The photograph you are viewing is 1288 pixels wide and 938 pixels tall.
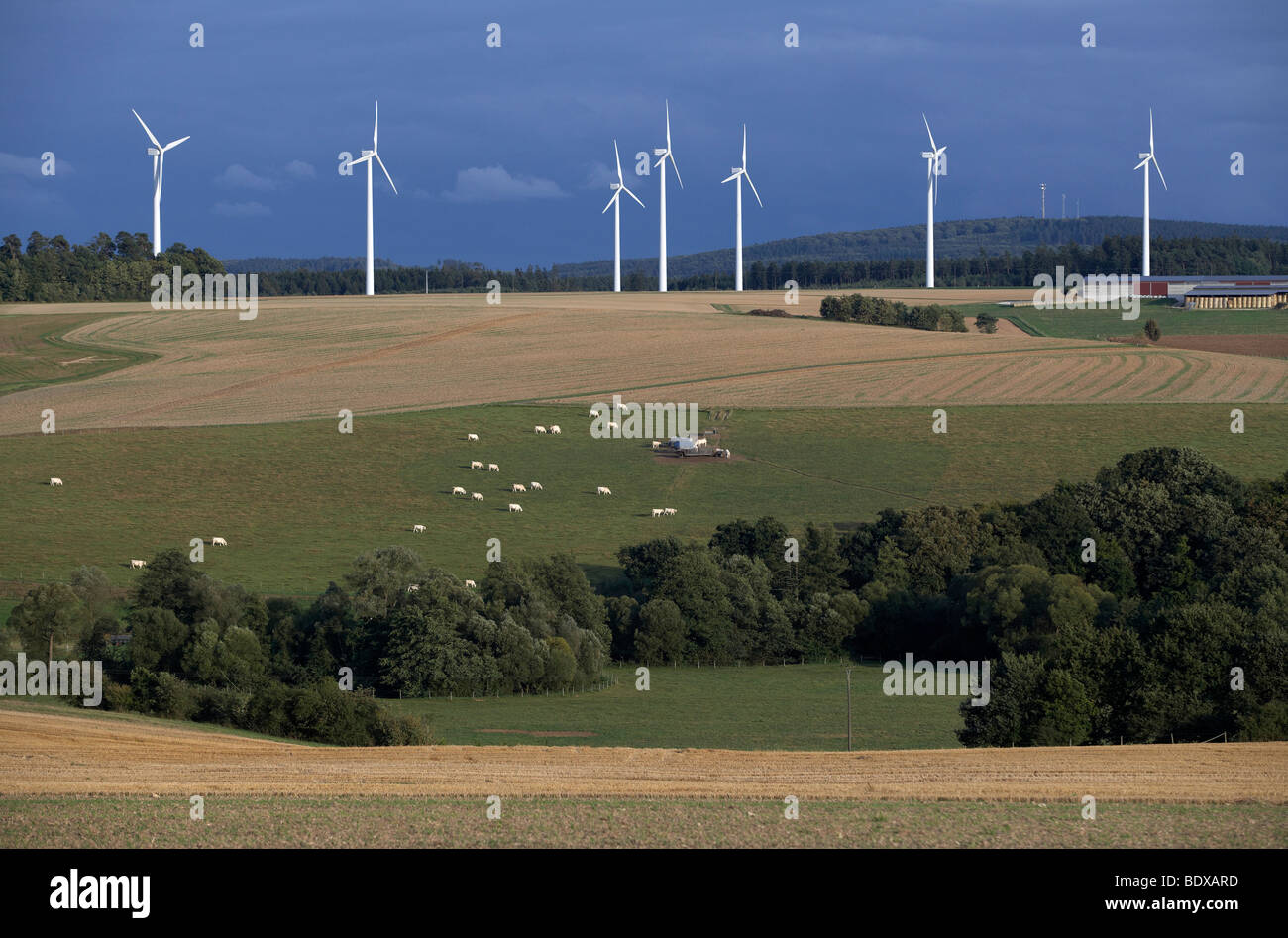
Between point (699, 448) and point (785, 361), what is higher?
point (785, 361)

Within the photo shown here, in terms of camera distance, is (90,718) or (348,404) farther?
(348,404)

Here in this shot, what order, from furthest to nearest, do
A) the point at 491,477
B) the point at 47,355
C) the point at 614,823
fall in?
1. the point at 47,355
2. the point at 491,477
3. the point at 614,823

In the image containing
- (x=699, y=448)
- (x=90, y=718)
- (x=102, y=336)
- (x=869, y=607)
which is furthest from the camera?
(x=102, y=336)

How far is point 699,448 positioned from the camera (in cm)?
8619

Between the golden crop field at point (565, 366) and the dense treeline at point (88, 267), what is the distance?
25596 millimetres

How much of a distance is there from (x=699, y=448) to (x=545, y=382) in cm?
2283

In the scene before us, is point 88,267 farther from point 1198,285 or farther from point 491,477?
point 1198,285

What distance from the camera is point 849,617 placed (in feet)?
203

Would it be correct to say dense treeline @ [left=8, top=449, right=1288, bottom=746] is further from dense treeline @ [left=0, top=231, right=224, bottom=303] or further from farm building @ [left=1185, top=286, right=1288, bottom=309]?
dense treeline @ [left=0, top=231, right=224, bottom=303]

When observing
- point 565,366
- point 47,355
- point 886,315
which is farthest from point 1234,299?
point 47,355

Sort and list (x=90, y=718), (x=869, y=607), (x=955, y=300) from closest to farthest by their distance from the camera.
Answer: (x=90, y=718), (x=869, y=607), (x=955, y=300)

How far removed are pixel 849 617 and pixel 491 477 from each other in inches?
1077
